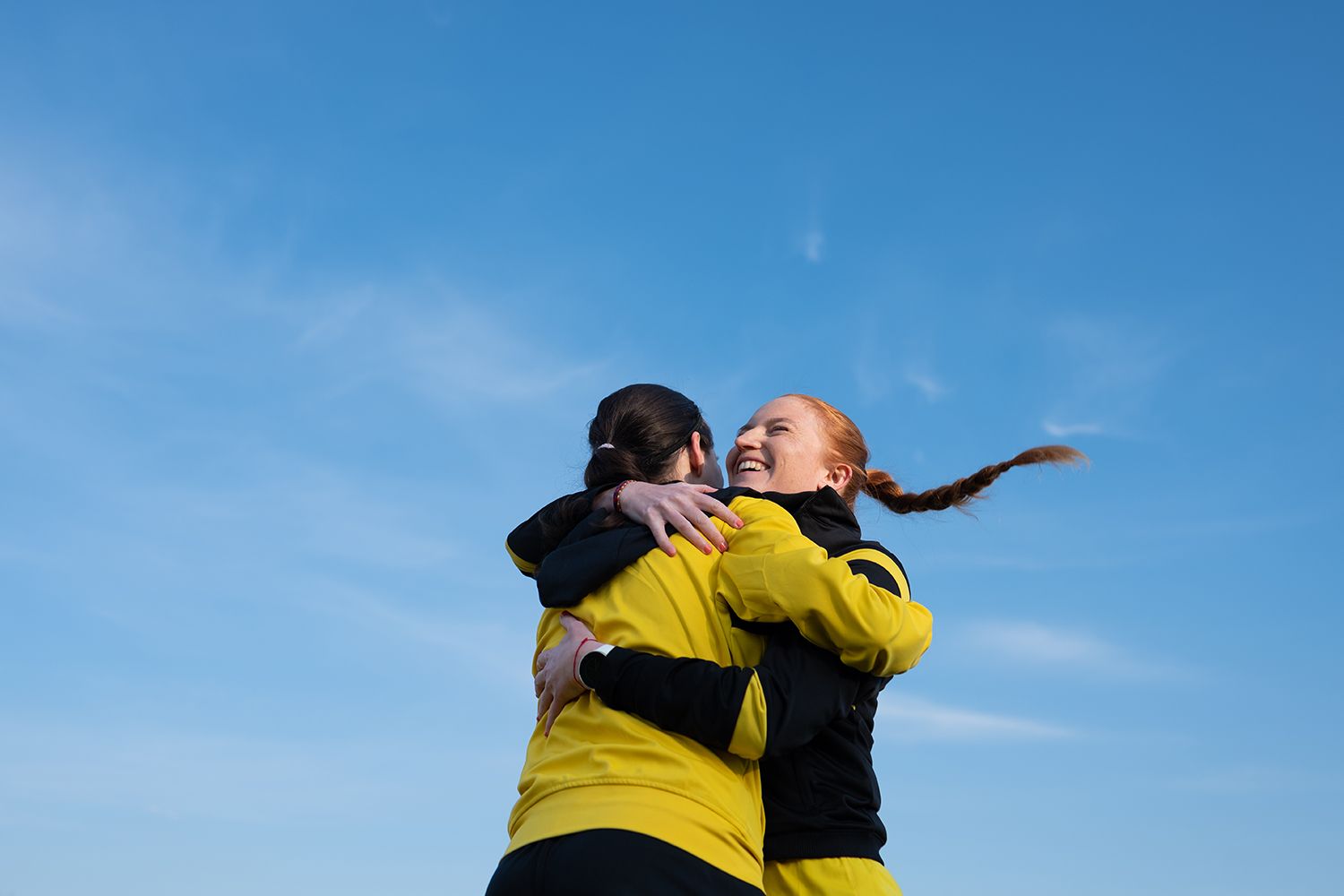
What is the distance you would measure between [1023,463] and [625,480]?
75.0 inches

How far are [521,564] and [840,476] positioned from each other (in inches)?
52.9

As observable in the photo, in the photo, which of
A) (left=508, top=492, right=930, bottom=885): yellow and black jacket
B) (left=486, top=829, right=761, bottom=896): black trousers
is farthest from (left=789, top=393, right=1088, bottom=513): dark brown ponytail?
(left=486, top=829, right=761, bottom=896): black trousers

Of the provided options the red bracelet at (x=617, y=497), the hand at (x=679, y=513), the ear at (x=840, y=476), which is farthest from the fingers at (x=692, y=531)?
the ear at (x=840, y=476)

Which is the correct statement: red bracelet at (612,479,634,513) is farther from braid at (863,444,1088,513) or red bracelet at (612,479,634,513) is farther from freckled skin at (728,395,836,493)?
braid at (863,444,1088,513)

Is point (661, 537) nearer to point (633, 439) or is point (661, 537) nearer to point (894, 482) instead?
point (633, 439)

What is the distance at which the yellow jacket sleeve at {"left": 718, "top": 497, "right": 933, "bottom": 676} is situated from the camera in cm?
319

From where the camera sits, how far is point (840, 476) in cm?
470

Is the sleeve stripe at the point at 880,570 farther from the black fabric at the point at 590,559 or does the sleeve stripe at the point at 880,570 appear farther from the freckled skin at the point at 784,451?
the freckled skin at the point at 784,451

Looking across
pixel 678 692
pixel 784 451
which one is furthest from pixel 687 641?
pixel 784 451

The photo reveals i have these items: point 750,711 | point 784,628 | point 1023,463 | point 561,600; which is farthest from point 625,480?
point 1023,463

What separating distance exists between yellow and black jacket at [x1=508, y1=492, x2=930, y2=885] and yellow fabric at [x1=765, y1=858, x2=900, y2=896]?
297mm

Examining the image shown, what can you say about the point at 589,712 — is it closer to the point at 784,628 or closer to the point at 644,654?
the point at 644,654

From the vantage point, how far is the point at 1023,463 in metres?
4.94

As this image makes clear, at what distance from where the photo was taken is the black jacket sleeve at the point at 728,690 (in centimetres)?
309
